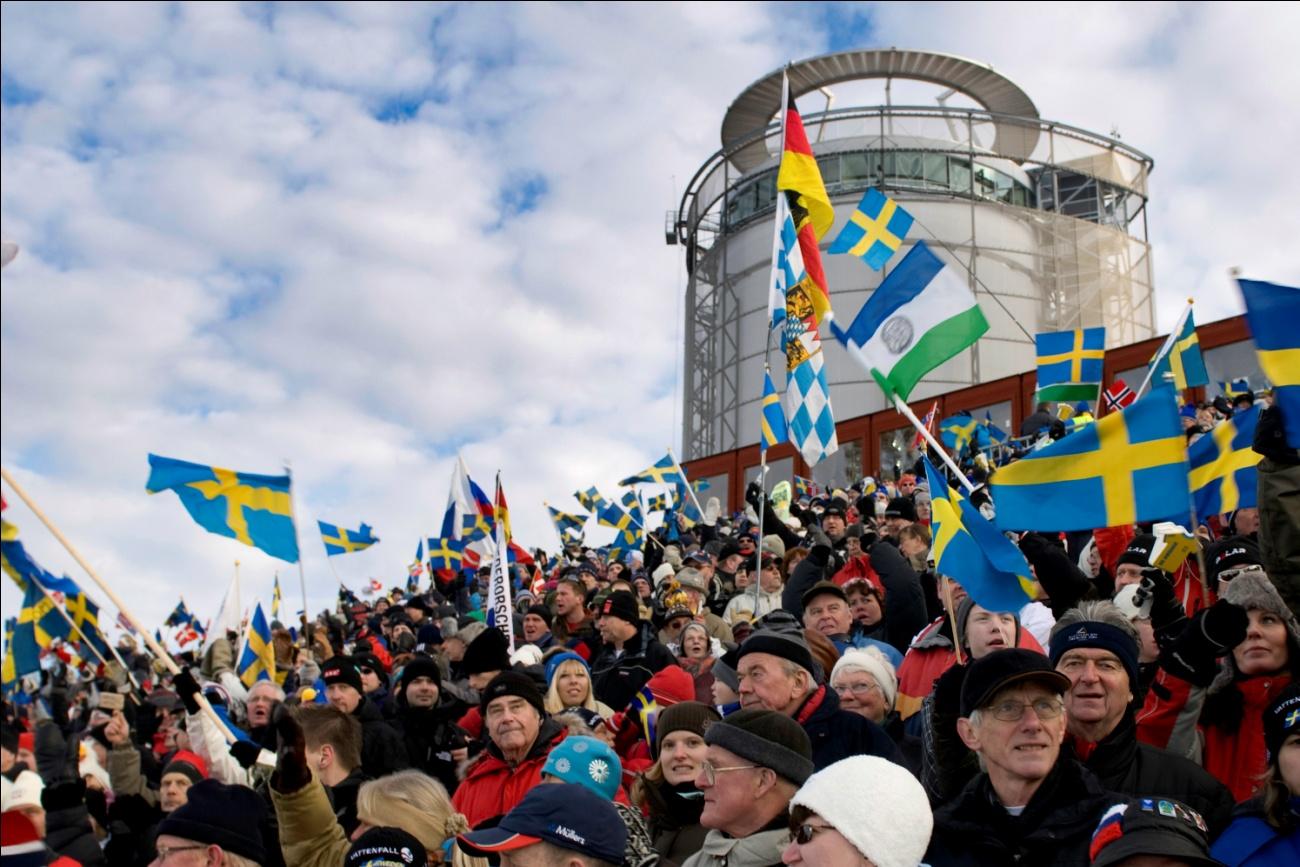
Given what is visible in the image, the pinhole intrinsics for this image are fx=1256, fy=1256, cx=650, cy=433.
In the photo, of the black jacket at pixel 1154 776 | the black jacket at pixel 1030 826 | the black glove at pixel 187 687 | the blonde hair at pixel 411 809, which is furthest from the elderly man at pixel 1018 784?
the black glove at pixel 187 687

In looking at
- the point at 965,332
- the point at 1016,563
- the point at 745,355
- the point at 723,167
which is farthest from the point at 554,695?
the point at 723,167

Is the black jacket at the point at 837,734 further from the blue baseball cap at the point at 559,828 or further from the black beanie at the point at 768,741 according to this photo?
the blue baseball cap at the point at 559,828

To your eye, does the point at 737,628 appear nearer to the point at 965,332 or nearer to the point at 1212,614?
the point at 965,332

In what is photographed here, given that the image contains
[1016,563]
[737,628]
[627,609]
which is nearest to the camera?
[1016,563]

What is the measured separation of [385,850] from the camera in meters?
4.34

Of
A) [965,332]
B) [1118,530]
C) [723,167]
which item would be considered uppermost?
[723,167]

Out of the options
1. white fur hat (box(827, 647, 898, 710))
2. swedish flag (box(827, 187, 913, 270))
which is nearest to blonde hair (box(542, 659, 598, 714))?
white fur hat (box(827, 647, 898, 710))

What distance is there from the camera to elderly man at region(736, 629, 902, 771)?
4.96 meters

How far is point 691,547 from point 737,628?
30.4ft

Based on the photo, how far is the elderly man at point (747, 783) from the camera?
13.4 feet

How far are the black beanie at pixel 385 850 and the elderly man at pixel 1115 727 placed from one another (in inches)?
92.0

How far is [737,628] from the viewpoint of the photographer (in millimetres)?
9828

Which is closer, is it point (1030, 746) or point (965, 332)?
point (1030, 746)

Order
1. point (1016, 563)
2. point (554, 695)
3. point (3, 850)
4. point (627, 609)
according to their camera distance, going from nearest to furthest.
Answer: point (3, 850), point (1016, 563), point (554, 695), point (627, 609)
